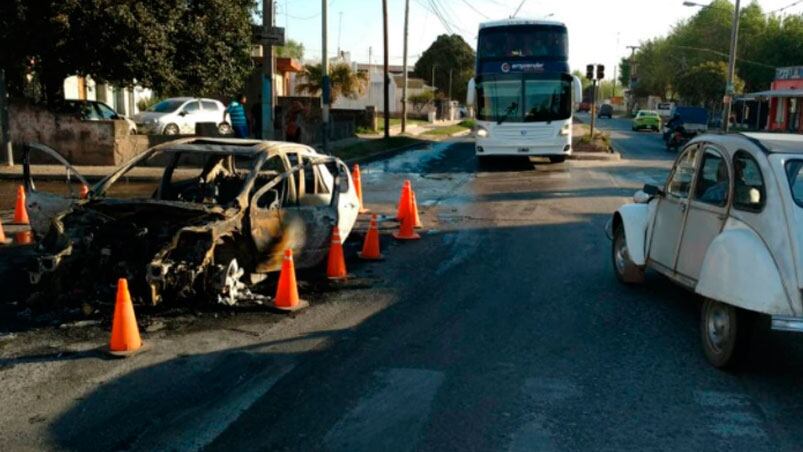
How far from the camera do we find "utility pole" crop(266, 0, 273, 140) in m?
19.2

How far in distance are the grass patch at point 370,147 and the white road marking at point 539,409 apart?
2016 cm

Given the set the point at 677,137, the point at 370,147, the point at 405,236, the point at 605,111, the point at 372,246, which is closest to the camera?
→ the point at 372,246

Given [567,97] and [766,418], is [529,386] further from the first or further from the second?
[567,97]

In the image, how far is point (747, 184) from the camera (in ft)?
18.3

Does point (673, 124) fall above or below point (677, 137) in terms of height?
above

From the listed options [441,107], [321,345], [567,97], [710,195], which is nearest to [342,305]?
[321,345]

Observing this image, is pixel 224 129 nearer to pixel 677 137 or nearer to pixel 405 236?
pixel 405 236

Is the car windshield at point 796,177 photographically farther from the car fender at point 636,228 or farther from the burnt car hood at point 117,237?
the burnt car hood at point 117,237

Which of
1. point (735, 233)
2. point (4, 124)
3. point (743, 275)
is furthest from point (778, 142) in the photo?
point (4, 124)

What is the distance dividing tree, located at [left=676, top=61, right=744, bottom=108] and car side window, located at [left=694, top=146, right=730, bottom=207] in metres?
70.3

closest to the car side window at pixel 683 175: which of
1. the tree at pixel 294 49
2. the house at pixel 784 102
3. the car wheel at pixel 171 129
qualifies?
the car wheel at pixel 171 129

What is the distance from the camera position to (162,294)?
6520mm

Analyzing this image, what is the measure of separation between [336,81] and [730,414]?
43.6 m

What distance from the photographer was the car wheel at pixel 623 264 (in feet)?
25.8
